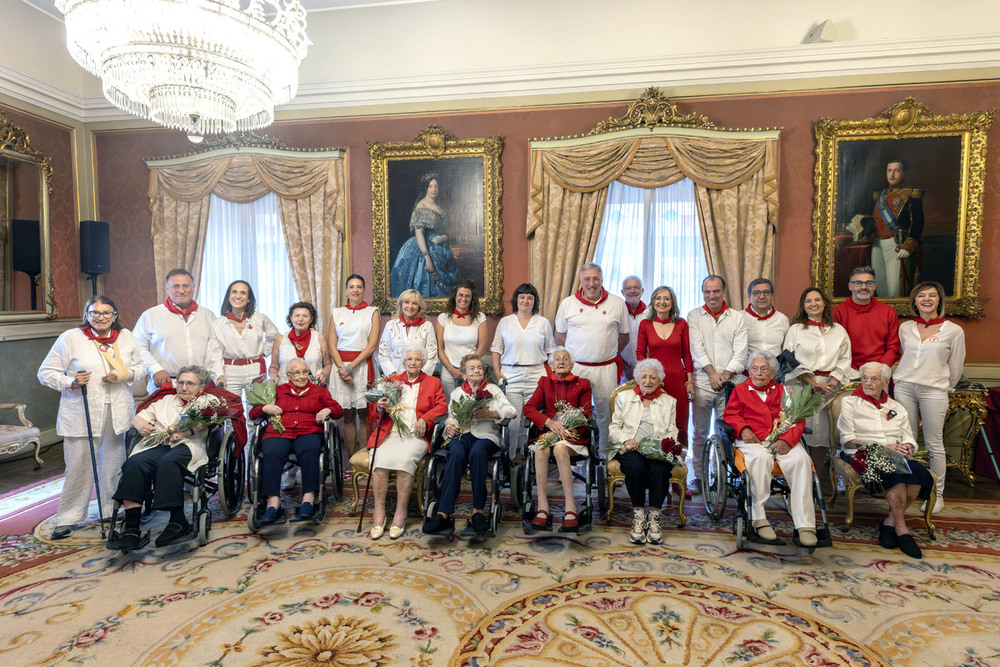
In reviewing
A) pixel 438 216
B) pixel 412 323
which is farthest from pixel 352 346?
pixel 438 216

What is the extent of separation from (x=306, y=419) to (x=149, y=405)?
1037 mm

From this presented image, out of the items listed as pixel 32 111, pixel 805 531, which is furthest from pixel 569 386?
pixel 32 111

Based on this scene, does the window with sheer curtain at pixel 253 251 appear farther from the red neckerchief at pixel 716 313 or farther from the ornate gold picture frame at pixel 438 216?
the red neckerchief at pixel 716 313

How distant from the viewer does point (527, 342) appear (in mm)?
4594

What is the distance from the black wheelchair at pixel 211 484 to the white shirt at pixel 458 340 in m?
1.76

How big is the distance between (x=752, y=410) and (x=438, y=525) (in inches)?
86.1

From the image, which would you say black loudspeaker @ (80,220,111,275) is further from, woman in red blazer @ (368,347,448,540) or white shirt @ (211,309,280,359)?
woman in red blazer @ (368,347,448,540)

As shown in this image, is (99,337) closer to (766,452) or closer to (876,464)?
(766,452)

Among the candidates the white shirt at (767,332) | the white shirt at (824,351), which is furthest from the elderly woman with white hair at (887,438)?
the white shirt at (767,332)

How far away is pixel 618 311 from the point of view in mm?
4648

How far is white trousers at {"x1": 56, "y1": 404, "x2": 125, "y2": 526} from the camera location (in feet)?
12.5

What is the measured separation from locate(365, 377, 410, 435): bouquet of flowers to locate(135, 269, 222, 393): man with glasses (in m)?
1.34

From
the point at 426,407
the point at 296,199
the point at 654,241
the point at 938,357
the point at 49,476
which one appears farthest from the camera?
the point at 296,199

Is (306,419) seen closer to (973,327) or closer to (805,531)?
(805,531)
